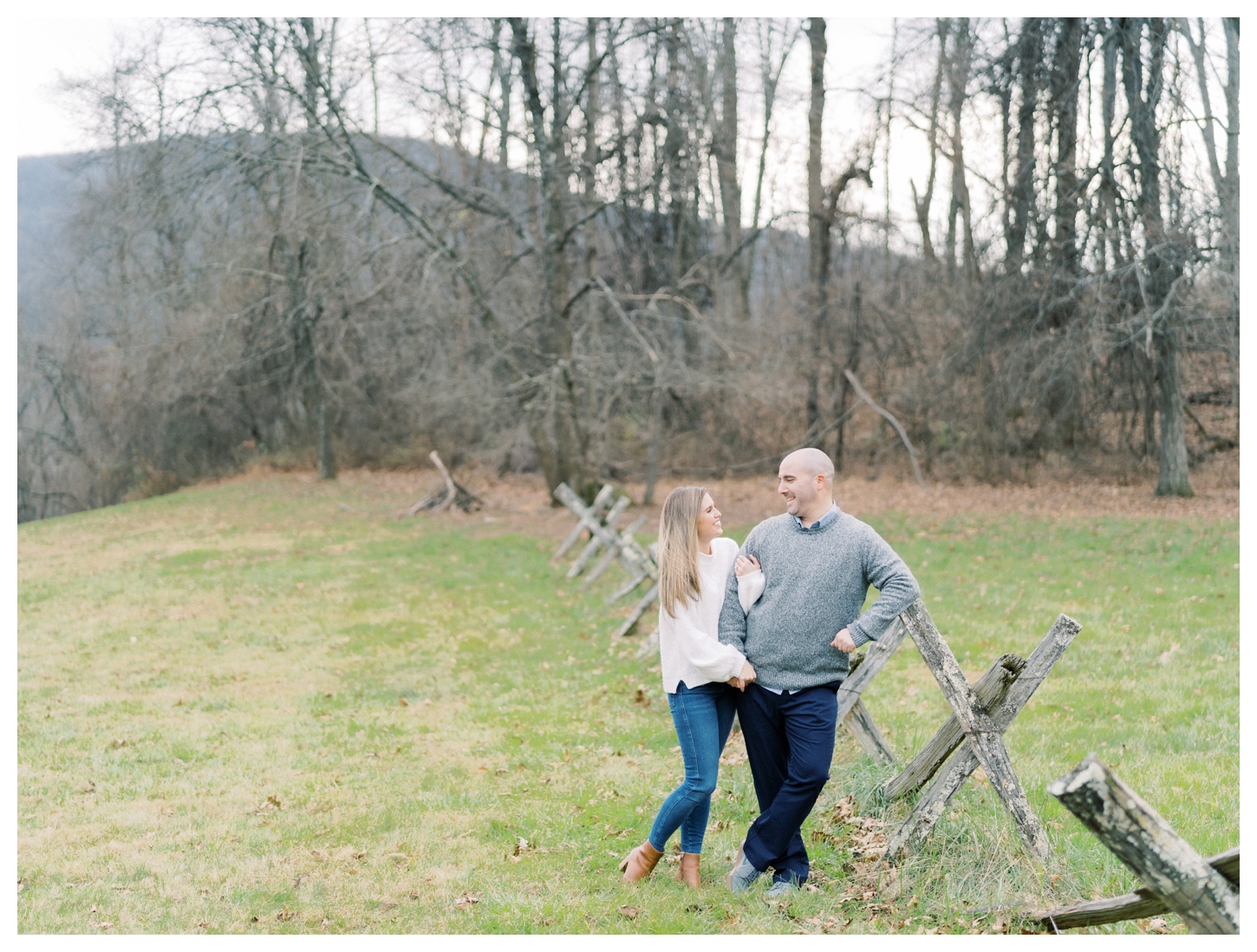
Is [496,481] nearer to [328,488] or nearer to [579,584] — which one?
[328,488]

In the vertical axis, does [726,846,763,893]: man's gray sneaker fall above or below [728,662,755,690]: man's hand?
below

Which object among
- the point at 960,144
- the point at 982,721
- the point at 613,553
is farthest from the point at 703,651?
the point at 960,144

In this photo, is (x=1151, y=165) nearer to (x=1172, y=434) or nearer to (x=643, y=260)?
(x=1172, y=434)

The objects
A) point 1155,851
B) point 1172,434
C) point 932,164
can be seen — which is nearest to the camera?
point 1155,851

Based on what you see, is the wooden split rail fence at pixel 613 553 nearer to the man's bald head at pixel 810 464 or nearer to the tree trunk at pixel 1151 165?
the man's bald head at pixel 810 464

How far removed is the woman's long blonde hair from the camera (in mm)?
4102

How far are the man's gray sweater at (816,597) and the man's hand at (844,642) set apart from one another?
83mm

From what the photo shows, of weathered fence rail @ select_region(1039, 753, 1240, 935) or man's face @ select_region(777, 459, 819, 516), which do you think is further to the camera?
man's face @ select_region(777, 459, 819, 516)

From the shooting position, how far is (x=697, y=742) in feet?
13.6

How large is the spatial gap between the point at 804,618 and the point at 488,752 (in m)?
3.24

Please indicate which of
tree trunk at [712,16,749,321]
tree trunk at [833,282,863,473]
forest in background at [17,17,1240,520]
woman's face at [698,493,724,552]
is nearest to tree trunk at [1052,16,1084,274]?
forest in background at [17,17,1240,520]

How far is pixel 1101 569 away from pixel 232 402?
83.7 ft

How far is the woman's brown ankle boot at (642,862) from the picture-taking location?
4.36m

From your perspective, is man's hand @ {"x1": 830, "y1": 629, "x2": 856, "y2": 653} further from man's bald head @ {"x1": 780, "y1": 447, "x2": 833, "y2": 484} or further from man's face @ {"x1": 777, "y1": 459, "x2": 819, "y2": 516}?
man's bald head @ {"x1": 780, "y1": 447, "x2": 833, "y2": 484}
